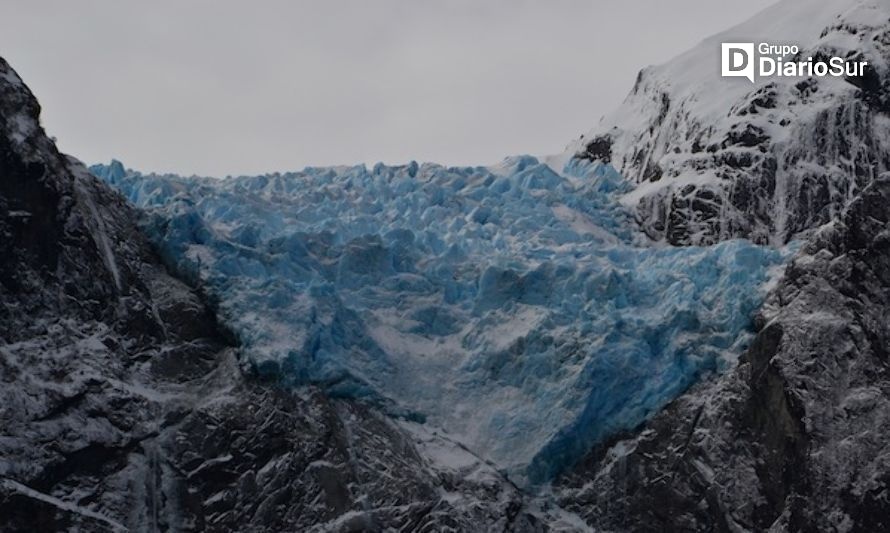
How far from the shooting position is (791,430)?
34.8 m

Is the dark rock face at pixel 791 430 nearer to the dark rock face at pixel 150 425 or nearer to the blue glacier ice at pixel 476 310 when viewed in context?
the blue glacier ice at pixel 476 310

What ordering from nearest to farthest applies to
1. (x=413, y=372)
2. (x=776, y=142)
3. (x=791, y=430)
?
(x=791, y=430), (x=413, y=372), (x=776, y=142)

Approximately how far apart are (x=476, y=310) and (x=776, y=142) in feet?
38.7

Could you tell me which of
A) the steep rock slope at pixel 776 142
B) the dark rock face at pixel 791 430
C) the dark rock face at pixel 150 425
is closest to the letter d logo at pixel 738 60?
the steep rock slope at pixel 776 142

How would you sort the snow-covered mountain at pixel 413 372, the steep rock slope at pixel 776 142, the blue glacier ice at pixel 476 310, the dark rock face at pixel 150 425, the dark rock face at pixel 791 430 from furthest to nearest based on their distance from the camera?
the steep rock slope at pixel 776 142, the blue glacier ice at pixel 476 310, the snow-covered mountain at pixel 413 372, the dark rock face at pixel 150 425, the dark rock face at pixel 791 430

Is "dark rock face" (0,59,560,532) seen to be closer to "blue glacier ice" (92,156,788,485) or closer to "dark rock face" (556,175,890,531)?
"blue glacier ice" (92,156,788,485)

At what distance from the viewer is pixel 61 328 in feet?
118

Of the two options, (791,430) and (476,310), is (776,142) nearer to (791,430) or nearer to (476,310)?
(476,310)

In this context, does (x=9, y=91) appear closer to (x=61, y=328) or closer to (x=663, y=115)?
(x=61, y=328)

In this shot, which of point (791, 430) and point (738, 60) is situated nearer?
point (791, 430)

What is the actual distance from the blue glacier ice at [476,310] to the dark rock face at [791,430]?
42.3 inches

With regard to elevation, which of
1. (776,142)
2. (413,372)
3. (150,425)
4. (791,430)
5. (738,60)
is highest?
(738,60)

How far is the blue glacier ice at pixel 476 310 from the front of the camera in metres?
37.7

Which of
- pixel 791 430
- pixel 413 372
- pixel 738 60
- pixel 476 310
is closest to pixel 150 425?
pixel 413 372
